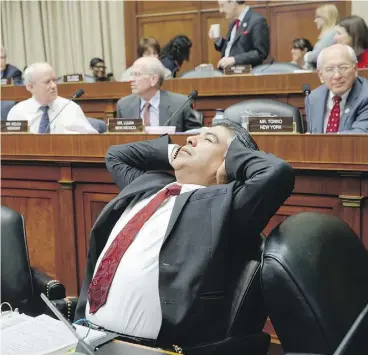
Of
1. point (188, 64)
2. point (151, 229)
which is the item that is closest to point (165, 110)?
point (151, 229)

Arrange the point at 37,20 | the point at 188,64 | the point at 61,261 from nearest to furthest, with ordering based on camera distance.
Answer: the point at 61,261
the point at 188,64
the point at 37,20

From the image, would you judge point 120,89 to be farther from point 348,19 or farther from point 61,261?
point 61,261

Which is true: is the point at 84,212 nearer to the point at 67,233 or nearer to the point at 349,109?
the point at 67,233

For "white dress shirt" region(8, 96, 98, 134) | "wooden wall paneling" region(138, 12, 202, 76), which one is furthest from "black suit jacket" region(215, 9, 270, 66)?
"wooden wall paneling" region(138, 12, 202, 76)

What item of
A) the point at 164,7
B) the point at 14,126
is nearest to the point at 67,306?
the point at 14,126

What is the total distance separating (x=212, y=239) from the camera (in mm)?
1412

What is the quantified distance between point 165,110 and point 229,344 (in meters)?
2.47

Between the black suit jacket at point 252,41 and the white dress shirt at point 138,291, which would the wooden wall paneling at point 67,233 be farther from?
the black suit jacket at point 252,41

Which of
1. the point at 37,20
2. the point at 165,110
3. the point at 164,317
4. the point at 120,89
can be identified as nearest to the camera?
the point at 164,317

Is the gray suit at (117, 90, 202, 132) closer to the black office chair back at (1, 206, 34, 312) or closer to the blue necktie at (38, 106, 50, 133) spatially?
the blue necktie at (38, 106, 50, 133)

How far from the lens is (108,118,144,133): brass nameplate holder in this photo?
2617 millimetres

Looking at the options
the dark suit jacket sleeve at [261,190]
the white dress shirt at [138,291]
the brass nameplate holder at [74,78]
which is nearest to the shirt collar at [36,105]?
the brass nameplate holder at [74,78]

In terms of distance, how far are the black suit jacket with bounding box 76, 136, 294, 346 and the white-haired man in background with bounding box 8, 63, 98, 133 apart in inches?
89.3

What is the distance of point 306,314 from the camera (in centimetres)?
114
